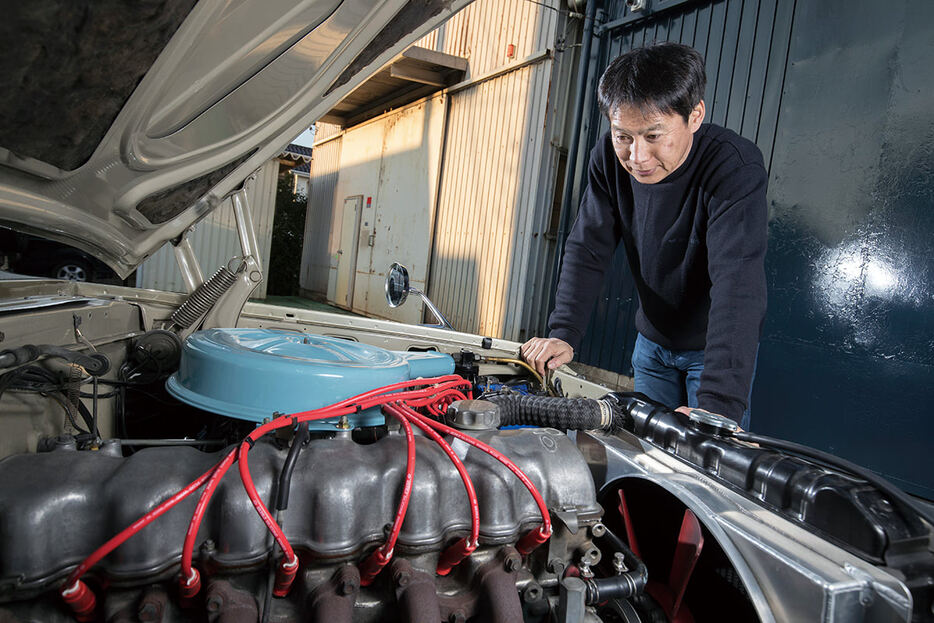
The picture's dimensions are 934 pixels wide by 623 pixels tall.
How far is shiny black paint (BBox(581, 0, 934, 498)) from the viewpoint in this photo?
2.90 meters

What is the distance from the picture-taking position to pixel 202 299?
6.61ft

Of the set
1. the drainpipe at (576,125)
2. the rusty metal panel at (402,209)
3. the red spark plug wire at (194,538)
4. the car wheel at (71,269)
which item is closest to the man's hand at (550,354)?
the red spark plug wire at (194,538)

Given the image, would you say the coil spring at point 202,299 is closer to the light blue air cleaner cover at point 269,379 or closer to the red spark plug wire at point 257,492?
the light blue air cleaner cover at point 269,379

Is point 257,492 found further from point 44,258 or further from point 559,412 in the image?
point 44,258

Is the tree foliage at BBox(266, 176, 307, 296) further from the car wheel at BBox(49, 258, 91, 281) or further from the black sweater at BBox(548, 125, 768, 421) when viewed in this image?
the black sweater at BBox(548, 125, 768, 421)

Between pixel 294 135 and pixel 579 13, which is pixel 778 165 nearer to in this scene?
pixel 579 13

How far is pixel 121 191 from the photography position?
3.88ft

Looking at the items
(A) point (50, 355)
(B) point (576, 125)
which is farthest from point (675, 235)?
(B) point (576, 125)

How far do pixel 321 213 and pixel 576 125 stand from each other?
825cm

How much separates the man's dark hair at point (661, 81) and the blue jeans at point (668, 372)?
0.87 m

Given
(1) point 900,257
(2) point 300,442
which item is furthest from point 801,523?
(1) point 900,257

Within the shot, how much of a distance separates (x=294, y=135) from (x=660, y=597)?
1486mm

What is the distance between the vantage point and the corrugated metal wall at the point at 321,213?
38.6ft

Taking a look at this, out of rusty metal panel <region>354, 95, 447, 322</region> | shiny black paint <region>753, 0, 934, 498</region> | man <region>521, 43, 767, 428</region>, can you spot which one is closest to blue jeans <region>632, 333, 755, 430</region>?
man <region>521, 43, 767, 428</region>
